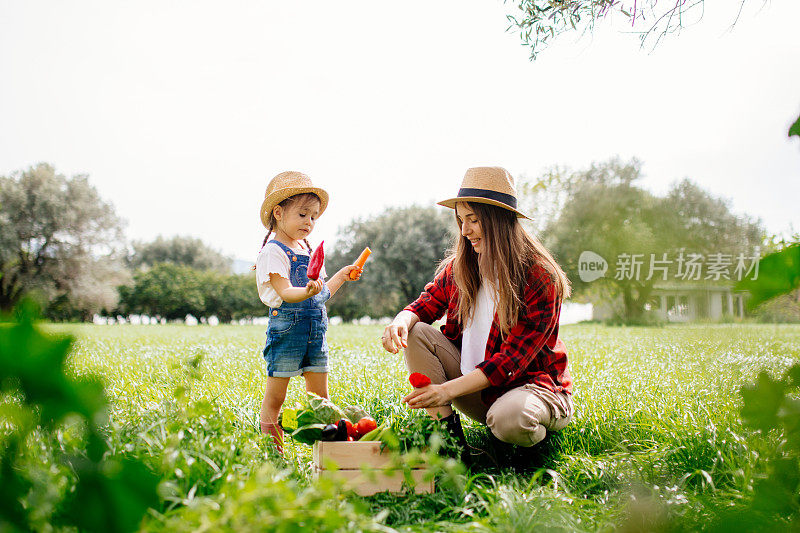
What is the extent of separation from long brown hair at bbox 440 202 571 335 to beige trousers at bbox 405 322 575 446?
9.6 inches

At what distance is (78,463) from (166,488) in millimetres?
907

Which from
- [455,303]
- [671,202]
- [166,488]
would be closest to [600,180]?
[671,202]

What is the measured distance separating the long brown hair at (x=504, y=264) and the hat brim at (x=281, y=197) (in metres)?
0.94

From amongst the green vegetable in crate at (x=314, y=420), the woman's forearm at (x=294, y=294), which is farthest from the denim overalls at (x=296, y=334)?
the green vegetable in crate at (x=314, y=420)

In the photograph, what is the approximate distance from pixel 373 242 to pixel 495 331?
3603cm

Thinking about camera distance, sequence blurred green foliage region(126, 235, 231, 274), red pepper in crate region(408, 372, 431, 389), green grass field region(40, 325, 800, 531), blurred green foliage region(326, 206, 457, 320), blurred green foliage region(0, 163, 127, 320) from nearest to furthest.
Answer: green grass field region(40, 325, 800, 531)
red pepper in crate region(408, 372, 431, 389)
blurred green foliage region(0, 163, 127, 320)
blurred green foliage region(326, 206, 457, 320)
blurred green foliage region(126, 235, 231, 274)

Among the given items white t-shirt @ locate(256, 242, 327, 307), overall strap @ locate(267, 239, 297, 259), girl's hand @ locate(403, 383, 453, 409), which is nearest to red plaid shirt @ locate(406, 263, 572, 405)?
girl's hand @ locate(403, 383, 453, 409)

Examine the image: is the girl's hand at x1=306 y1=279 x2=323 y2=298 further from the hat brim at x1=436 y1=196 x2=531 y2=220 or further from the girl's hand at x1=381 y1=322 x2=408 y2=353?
the hat brim at x1=436 y1=196 x2=531 y2=220

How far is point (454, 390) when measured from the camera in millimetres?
2834

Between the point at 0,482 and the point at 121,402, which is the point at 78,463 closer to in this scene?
the point at 0,482

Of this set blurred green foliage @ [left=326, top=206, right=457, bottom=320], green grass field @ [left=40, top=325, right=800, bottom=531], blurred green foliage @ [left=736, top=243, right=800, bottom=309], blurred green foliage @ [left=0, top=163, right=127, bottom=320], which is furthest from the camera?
blurred green foliage @ [left=326, top=206, right=457, bottom=320]

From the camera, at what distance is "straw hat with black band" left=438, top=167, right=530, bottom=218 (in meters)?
3.23

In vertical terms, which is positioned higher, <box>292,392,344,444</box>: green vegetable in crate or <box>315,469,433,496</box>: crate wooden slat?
<box>292,392,344,444</box>: green vegetable in crate

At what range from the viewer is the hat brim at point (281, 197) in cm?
364
